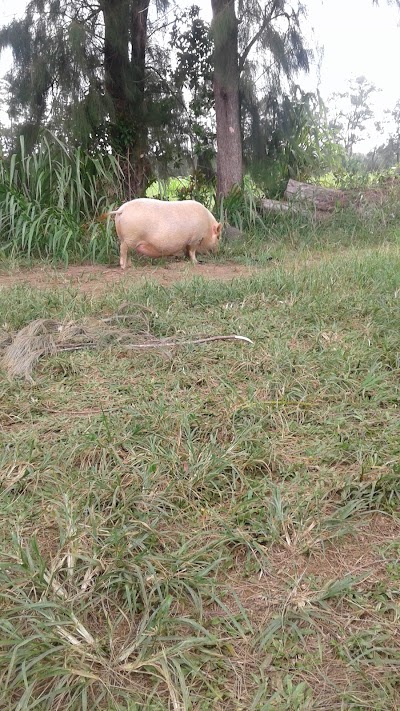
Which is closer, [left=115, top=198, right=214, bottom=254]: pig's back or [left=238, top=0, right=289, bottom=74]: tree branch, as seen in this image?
[left=115, top=198, right=214, bottom=254]: pig's back

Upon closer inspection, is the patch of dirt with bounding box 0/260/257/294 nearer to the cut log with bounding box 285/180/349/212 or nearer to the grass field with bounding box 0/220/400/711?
the grass field with bounding box 0/220/400/711

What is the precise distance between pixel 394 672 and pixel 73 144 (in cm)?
592

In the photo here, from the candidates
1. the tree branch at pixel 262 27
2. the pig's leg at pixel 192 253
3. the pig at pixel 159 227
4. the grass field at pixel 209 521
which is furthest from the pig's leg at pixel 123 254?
the tree branch at pixel 262 27

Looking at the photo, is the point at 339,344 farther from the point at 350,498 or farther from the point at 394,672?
the point at 394,672

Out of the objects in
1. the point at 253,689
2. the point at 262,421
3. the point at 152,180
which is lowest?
the point at 253,689

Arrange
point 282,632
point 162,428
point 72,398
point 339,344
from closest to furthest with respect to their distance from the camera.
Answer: point 282,632
point 162,428
point 72,398
point 339,344

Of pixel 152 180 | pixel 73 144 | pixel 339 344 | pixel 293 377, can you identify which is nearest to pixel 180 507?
pixel 293 377

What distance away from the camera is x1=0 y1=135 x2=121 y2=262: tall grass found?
4.77 m

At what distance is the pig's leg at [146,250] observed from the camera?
4465 millimetres

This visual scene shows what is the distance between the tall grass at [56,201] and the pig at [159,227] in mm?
428

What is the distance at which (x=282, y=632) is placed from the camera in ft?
4.39

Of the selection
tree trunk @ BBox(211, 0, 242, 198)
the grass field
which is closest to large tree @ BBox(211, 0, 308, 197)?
tree trunk @ BBox(211, 0, 242, 198)

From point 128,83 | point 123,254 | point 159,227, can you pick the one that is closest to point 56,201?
point 123,254

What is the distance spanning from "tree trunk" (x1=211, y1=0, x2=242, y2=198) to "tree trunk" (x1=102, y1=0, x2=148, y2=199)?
34.3 inches
